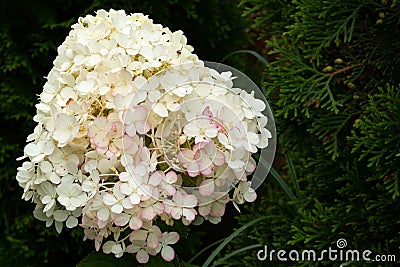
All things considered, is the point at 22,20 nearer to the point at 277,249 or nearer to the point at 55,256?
the point at 55,256

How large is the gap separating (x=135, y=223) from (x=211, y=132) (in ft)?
0.67

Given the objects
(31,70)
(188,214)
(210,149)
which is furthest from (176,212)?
(31,70)

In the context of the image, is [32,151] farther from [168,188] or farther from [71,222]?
[168,188]

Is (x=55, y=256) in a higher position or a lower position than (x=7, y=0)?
lower

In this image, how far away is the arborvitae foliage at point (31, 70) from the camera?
8.19ft

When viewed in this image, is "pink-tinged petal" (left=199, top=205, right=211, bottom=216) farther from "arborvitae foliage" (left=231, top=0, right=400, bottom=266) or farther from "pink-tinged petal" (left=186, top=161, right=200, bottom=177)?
"arborvitae foliage" (left=231, top=0, right=400, bottom=266)

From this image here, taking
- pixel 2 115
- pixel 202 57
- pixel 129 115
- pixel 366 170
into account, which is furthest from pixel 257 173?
pixel 2 115

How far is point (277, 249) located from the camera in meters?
1.95

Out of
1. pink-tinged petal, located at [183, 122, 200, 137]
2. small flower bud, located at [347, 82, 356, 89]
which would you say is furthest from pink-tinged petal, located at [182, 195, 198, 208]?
small flower bud, located at [347, 82, 356, 89]

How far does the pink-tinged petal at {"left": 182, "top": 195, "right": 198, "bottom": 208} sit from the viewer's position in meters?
1.10

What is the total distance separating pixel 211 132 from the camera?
1.10 meters

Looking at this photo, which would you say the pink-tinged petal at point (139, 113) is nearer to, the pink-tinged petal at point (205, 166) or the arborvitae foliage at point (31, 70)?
the pink-tinged petal at point (205, 166)

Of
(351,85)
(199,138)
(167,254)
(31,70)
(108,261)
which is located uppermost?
(199,138)

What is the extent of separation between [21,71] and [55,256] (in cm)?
77
